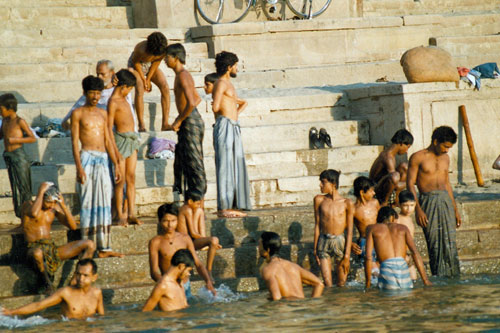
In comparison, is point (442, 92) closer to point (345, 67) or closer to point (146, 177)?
point (345, 67)

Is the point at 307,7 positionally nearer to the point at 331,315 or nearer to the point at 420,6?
the point at 420,6

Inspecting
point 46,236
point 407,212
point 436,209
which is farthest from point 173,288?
point 436,209

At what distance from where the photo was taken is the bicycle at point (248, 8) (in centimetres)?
1545

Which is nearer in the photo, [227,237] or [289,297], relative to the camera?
[289,297]

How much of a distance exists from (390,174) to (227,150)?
173cm

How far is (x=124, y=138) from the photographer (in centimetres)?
1016

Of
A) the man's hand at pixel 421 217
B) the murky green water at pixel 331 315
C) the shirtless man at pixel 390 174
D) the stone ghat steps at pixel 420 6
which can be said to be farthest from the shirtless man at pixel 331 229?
the stone ghat steps at pixel 420 6

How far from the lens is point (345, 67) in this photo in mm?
14742

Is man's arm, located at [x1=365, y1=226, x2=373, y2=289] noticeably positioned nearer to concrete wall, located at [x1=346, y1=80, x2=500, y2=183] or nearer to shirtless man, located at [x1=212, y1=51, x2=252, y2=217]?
shirtless man, located at [x1=212, y1=51, x2=252, y2=217]

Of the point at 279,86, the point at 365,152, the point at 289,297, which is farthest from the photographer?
the point at 279,86

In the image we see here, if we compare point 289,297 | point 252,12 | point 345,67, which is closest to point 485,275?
point 289,297

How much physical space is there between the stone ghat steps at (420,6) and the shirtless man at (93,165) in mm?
8329

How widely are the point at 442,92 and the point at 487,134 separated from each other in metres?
0.79

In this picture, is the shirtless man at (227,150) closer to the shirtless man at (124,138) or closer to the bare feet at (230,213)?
the bare feet at (230,213)
